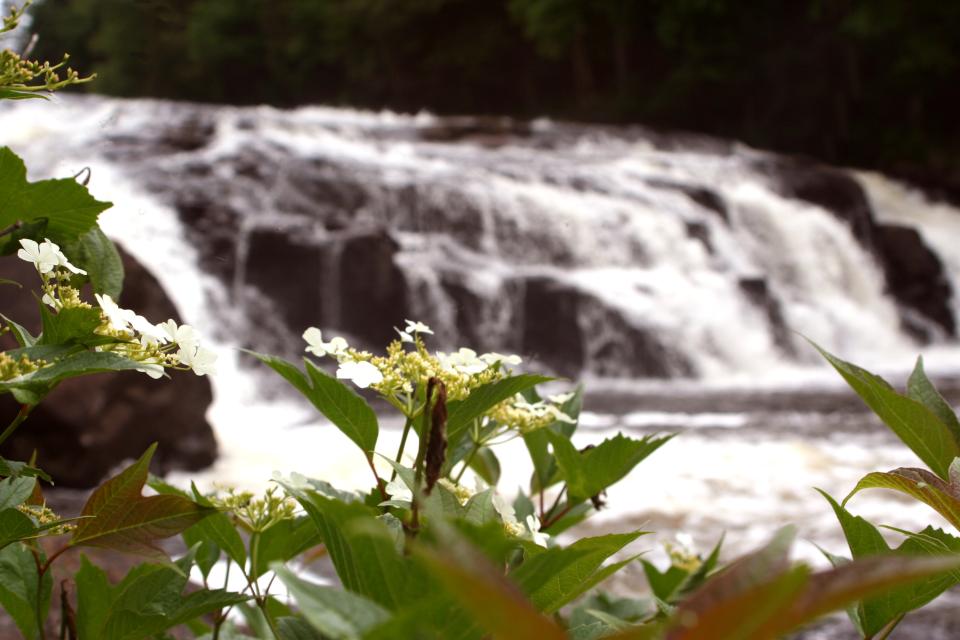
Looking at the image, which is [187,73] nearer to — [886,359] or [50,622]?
[886,359]

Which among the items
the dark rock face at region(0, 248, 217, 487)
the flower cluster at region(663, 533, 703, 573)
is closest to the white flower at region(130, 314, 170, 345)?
the flower cluster at region(663, 533, 703, 573)

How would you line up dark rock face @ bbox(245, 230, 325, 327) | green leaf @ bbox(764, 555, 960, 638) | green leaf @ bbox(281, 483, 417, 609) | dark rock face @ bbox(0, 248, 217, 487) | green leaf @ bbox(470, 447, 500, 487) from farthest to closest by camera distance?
dark rock face @ bbox(245, 230, 325, 327), dark rock face @ bbox(0, 248, 217, 487), green leaf @ bbox(470, 447, 500, 487), green leaf @ bbox(281, 483, 417, 609), green leaf @ bbox(764, 555, 960, 638)

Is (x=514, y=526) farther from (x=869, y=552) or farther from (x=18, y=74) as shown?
A: (x=18, y=74)

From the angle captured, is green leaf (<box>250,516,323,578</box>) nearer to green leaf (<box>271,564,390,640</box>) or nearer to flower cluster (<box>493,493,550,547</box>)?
flower cluster (<box>493,493,550,547</box>)

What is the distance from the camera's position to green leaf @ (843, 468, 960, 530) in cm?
52

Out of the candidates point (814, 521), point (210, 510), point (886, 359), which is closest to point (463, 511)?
point (210, 510)

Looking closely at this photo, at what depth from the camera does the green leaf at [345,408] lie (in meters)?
0.55

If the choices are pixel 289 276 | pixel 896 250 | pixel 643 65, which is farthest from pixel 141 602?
pixel 643 65

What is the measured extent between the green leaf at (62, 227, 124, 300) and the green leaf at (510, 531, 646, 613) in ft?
1.14

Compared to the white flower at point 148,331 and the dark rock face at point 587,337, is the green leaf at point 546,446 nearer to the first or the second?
the white flower at point 148,331

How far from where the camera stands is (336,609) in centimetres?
33

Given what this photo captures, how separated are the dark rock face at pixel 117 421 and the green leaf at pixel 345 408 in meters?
2.93

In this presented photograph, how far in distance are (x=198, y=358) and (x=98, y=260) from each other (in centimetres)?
16

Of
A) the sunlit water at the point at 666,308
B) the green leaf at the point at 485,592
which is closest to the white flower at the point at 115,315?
the green leaf at the point at 485,592
